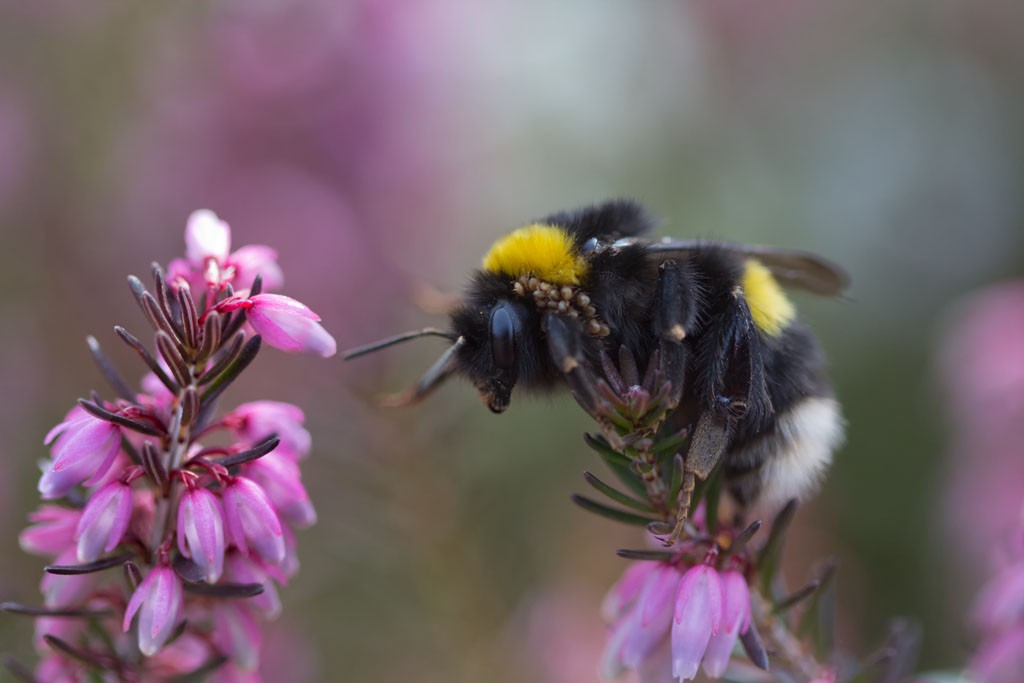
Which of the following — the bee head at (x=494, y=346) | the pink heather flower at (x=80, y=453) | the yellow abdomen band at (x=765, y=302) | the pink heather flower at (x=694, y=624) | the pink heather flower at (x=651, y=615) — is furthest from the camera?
the yellow abdomen band at (x=765, y=302)

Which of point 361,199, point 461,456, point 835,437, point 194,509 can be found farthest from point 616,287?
point 361,199

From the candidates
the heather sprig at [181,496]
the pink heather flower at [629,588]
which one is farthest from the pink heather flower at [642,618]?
the heather sprig at [181,496]

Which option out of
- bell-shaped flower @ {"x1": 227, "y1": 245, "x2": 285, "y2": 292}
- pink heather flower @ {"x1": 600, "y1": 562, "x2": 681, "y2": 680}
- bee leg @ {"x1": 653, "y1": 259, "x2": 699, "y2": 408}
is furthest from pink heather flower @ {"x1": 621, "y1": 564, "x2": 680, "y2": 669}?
bell-shaped flower @ {"x1": 227, "y1": 245, "x2": 285, "y2": 292}

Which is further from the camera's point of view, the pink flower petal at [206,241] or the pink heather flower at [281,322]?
the pink flower petal at [206,241]

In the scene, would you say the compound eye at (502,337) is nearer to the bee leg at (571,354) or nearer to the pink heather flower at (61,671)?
the bee leg at (571,354)

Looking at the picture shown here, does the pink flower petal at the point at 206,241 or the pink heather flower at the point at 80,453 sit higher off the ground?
the pink flower petal at the point at 206,241

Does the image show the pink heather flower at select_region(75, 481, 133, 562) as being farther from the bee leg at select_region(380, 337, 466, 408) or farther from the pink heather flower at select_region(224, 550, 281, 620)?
the bee leg at select_region(380, 337, 466, 408)

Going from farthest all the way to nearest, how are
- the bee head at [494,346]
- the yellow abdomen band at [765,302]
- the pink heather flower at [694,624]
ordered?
the yellow abdomen band at [765,302] → the bee head at [494,346] → the pink heather flower at [694,624]
